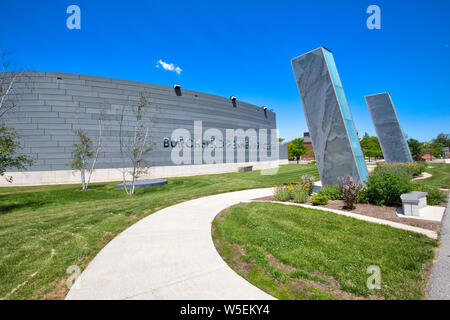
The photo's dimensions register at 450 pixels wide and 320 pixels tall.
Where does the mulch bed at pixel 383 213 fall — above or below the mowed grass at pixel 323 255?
above

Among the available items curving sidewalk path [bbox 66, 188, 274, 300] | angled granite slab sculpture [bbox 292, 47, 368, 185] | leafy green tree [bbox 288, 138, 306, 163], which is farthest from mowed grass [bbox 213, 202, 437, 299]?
leafy green tree [bbox 288, 138, 306, 163]

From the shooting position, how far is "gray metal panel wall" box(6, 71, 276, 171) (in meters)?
21.8

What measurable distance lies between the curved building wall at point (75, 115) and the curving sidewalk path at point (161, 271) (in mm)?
18107

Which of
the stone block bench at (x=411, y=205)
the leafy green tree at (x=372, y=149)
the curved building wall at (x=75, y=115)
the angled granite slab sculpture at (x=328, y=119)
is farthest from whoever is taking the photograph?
the leafy green tree at (x=372, y=149)

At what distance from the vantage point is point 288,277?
330 centimetres

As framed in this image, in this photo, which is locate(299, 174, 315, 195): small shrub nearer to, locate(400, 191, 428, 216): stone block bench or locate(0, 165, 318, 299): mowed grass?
locate(400, 191, 428, 216): stone block bench

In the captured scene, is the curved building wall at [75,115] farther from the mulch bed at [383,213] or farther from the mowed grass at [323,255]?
the mowed grass at [323,255]

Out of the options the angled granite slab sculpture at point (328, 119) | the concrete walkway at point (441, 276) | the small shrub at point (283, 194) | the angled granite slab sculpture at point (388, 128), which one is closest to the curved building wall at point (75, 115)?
the angled granite slab sculpture at point (328, 119)

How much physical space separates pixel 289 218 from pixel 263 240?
6.47 ft

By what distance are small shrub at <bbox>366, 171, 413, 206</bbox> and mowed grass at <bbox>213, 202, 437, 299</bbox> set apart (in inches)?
116

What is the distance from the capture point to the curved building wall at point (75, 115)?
2183 cm
